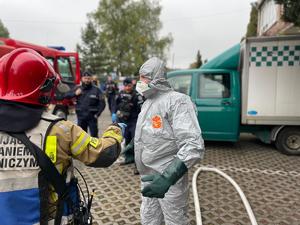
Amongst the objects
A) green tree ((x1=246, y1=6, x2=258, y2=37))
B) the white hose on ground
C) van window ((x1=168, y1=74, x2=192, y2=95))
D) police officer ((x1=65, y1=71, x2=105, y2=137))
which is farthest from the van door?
green tree ((x1=246, y1=6, x2=258, y2=37))

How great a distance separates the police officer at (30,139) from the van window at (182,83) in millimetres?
4868

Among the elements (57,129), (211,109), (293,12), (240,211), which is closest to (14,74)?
(57,129)

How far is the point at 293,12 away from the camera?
17.6 feet

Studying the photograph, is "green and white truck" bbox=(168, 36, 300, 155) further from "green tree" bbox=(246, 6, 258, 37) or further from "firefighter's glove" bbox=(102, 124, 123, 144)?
"green tree" bbox=(246, 6, 258, 37)

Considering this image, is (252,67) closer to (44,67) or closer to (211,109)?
(211,109)

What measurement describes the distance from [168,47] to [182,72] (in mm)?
30607

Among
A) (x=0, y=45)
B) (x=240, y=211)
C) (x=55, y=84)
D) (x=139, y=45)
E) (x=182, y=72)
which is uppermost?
(x=139, y=45)

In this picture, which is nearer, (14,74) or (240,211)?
(14,74)

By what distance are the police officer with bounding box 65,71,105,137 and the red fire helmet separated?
4.13 m

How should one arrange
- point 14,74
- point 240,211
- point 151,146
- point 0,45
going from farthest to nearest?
point 0,45
point 240,211
point 151,146
point 14,74

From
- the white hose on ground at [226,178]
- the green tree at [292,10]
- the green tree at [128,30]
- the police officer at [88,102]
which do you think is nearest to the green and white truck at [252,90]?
the green tree at [292,10]

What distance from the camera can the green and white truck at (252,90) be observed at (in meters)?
5.56

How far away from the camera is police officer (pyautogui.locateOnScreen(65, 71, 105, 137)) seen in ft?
18.0

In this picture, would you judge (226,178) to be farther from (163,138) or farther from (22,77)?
(22,77)
